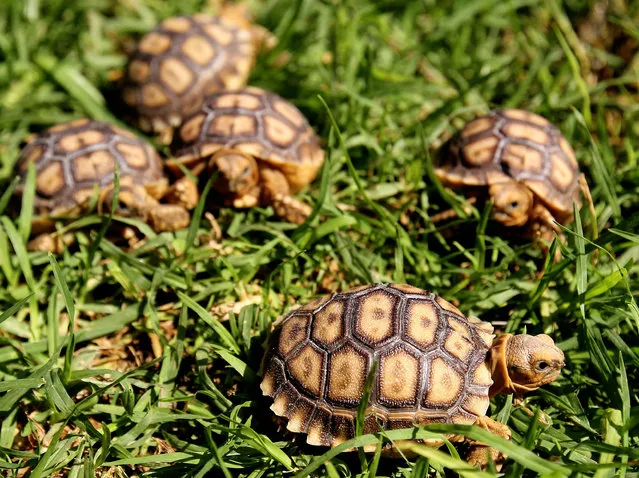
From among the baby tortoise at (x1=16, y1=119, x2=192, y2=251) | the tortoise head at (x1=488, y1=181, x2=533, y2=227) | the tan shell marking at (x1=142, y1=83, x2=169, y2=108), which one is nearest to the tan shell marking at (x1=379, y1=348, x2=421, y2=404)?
the tortoise head at (x1=488, y1=181, x2=533, y2=227)

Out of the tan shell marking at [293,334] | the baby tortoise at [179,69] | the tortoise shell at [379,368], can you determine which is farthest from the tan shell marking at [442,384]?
the baby tortoise at [179,69]

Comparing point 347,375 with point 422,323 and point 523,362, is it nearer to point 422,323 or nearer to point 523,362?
point 422,323

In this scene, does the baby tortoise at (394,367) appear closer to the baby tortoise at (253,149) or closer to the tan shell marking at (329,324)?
the tan shell marking at (329,324)

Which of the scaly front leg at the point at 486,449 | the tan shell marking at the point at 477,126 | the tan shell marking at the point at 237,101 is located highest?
the tan shell marking at the point at 237,101

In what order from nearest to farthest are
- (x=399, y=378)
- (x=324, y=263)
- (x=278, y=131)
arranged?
(x=399, y=378) → (x=324, y=263) → (x=278, y=131)

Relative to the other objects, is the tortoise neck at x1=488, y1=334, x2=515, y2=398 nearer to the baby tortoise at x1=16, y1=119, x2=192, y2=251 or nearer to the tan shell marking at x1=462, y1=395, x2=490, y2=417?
the tan shell marking at x1=462, y1=395, x2=490, y2=417

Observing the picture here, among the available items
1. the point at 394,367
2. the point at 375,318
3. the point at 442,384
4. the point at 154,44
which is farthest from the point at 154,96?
the point at 442,384
